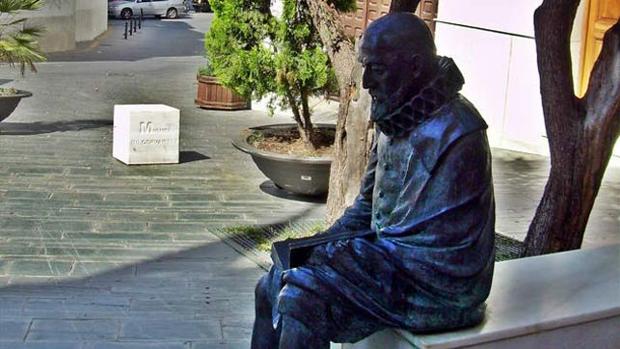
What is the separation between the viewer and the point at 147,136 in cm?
1175

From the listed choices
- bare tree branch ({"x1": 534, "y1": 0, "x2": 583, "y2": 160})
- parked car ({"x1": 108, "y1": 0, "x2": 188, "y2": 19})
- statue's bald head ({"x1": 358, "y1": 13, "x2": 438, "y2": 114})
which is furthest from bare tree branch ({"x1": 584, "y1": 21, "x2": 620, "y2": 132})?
parked car ({"x1": 108, "y1": 0, "x2": 188, "y2": 19})

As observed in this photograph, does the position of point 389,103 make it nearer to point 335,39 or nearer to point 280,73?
point 335,39

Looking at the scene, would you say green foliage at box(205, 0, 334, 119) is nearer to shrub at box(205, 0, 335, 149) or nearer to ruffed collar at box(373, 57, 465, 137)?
shrub at box(205, 0, 335, 149)

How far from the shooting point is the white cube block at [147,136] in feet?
38.4

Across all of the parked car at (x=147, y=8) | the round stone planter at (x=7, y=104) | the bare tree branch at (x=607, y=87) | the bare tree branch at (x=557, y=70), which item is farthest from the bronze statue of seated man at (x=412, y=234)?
the parked car at (x=147, y=8)

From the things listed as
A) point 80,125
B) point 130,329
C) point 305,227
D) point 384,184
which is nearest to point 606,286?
point 384,184

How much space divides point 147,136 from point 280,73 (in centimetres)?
228

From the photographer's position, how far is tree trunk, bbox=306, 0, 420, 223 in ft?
26.2

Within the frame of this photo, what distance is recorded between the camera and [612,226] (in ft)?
30.8

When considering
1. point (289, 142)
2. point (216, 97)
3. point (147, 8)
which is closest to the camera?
point (289, 142)

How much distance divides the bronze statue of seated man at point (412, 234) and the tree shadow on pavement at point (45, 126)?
1024 cm

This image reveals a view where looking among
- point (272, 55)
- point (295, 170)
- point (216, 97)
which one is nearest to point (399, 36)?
point (295, 170)

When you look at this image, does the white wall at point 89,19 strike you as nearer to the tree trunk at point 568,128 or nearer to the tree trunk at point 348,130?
the tree trunk at point 348,130

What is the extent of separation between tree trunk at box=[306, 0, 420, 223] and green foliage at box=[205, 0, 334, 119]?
123 centimetres
